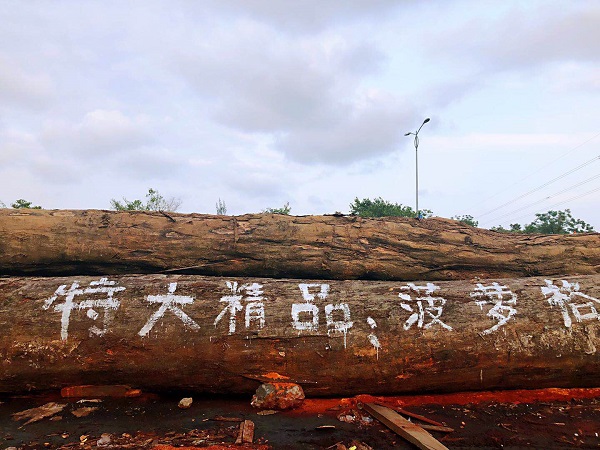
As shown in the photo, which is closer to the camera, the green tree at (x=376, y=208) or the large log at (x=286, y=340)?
the large log at (x=286, y=340)

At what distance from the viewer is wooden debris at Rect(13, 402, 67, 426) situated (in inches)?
157

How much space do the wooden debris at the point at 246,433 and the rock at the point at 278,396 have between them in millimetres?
372

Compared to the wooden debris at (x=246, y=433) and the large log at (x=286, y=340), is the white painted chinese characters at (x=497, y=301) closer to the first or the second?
the large log at (x=286, y=340)

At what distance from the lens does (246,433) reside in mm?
3648

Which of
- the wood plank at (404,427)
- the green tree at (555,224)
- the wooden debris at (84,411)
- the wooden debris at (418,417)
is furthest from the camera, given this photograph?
the green tree at (555,224)

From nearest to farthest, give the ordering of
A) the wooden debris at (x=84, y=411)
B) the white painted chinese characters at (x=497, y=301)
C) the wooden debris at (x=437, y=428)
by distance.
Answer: the wooden debris at (x=437, y=428) → the wooden debris at (x=84, y=411) → the white painted chinese characters at (x=497, y=301)

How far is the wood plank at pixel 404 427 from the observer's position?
133 inches

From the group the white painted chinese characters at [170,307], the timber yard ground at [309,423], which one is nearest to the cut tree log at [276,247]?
the white painted chinese characters at [170,307]

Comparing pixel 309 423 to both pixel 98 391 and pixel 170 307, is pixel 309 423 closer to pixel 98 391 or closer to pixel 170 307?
pixel 170 307

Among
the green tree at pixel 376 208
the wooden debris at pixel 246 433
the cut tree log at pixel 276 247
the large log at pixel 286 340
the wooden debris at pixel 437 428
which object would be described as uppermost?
the green tree at pixel 376 208

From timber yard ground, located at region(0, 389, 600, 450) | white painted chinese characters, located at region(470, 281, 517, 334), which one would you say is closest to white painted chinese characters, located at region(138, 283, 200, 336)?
timber yard ground, located at region(0, 389, 600, 450)

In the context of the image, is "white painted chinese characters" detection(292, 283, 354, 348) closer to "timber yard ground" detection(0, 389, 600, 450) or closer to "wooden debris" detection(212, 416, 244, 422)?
"timber yard ground" detection(0, 389, 600, 450)

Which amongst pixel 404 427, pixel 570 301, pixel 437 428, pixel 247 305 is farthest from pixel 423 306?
pixel 247 305

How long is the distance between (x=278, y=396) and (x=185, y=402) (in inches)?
37.7
